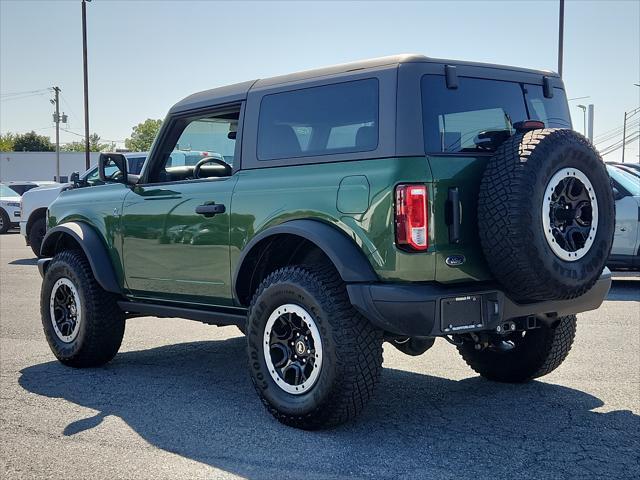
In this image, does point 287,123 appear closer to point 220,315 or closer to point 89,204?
point 220,315

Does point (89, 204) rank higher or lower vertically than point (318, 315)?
higher

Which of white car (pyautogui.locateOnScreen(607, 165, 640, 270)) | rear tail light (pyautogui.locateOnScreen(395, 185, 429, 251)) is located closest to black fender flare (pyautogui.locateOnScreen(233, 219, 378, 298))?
rear tail light (pyautogui.locateOnScreen(395, 185, 429, 251))

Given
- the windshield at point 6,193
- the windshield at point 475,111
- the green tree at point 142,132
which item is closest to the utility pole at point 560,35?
the windshield at point 6,193

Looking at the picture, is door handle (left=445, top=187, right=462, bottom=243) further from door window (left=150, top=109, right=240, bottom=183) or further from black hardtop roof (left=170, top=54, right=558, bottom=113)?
door window (left=150, top=109, right=240, bottom=183)

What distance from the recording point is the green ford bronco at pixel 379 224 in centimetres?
427

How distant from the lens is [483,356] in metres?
5.89

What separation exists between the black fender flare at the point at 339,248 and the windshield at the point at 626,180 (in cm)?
755

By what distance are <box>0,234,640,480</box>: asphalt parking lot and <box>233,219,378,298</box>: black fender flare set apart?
0.90m

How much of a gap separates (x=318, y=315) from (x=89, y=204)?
2.82 m

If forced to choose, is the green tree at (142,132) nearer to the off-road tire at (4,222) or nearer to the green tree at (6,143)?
the green tree at (6,143)

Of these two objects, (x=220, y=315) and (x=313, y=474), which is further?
(x=220, y=315)

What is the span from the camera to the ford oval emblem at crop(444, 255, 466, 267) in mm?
4316

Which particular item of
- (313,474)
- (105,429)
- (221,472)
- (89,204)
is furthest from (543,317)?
(89,204)

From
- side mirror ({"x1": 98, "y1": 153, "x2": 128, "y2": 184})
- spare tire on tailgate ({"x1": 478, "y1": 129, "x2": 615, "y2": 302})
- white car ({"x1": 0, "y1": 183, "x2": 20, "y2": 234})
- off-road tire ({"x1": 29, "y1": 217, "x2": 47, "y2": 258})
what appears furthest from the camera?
white car ({"x1": 0, "y1": 183, "x2": 20, "y2": 234})
